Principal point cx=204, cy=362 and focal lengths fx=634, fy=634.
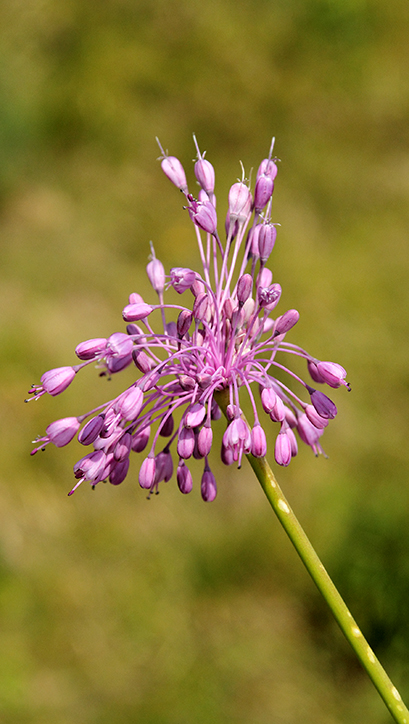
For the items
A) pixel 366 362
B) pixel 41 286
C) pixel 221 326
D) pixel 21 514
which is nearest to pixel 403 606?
pixel 366 362

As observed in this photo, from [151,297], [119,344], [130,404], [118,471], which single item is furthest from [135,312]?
[151,297]

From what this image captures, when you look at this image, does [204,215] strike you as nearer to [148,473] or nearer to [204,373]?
[204,373]

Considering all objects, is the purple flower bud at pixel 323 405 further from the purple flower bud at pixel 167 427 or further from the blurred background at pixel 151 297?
the blurred background at pixel 151 297

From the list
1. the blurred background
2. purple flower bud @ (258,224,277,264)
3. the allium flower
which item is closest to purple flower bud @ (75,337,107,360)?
the allium flower

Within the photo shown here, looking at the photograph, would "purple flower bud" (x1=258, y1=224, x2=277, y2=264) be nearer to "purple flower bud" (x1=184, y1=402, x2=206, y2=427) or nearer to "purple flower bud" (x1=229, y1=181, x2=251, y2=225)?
"purple flower bud" (x1=229, y1=181, x2=251, y2=225)

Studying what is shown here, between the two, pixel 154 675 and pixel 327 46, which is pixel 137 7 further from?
pixel 154 675
